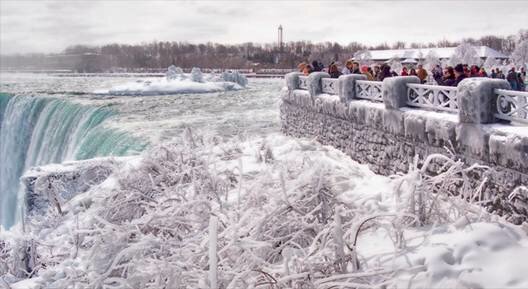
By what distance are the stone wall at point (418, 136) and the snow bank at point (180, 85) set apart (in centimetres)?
3520

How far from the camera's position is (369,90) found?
32.3 feet

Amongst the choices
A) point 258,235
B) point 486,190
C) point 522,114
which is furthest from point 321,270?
point 522,114

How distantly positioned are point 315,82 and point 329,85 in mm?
541


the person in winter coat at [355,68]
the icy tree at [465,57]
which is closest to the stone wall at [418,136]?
the person in winter coat at [355,68]

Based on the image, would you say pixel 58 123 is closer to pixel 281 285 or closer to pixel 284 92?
pixel 284 92

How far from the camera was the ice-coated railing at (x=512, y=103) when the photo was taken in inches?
225

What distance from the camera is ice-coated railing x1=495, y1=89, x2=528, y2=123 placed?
5.71 meters

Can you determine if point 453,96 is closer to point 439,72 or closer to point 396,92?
point 396,92

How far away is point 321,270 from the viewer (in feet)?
16.1

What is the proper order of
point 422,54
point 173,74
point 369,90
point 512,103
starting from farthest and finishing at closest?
point 422,54, point 173,74, point 369,90, point 512,103

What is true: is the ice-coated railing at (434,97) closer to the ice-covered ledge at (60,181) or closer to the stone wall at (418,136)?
the stone wall at (418,136)

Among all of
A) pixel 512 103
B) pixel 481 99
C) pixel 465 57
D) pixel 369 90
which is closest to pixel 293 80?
pixel 369 90

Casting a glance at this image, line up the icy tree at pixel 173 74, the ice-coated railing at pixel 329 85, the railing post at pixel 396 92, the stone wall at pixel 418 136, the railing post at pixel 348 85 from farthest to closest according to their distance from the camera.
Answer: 1. the icy tree at pixel 173 74
2. the ice-coated railing at pixel 329 85
3. the railing post at pixel 348 85
4. the railing post at pixel 396 92
5. the stone wall at pixel 418 136

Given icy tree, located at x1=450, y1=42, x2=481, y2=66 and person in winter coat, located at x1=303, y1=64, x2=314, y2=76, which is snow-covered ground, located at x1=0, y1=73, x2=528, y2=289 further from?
icy tree, located at x1=450, y1=42, x2=481, y2=66
